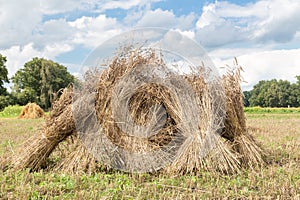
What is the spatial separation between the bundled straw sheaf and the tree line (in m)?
40.2

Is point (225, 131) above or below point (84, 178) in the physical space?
above

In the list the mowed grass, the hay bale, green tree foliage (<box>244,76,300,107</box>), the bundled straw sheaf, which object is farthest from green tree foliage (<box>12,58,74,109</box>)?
the mowed grass

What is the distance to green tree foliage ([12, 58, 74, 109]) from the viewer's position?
4945cm

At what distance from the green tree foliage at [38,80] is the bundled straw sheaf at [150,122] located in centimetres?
4298

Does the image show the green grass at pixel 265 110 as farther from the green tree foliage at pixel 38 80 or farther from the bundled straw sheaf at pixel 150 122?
the bundled straw sheaf at pixel 150 122

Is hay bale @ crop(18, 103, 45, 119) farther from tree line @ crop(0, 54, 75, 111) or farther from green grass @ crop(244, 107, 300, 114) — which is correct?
green grass @ crop(244, 107, 300, 114)

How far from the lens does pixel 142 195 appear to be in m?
4.35

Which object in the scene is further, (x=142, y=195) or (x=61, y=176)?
(x=61, y=176)

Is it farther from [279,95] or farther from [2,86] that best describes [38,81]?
[279,95]

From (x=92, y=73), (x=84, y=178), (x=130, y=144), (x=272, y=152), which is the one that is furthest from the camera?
(x=272, y=152)

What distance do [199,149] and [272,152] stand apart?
8.43 ft

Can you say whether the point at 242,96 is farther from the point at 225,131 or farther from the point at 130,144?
the point at 130,144

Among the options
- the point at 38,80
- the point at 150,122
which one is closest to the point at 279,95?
the point at 38,80

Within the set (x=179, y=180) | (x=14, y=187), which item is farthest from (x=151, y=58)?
(x=14, y=187)
